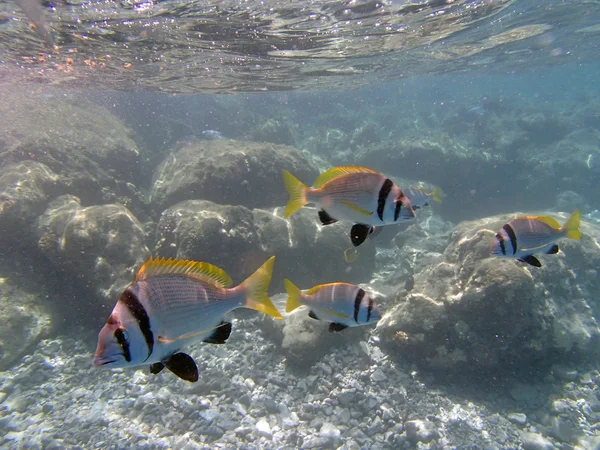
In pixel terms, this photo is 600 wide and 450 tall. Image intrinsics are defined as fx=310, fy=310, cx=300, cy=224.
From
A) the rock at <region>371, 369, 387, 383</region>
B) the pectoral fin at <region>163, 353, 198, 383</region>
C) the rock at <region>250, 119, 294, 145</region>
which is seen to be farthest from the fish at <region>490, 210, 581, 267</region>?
the rock at <region>250, 119, 294, 145</region>

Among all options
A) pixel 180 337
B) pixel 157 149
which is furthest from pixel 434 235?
pixel 157 149

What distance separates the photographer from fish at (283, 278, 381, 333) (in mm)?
3035

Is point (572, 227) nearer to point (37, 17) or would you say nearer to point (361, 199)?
point (361, 199)

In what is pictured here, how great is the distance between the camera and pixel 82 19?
33.7 ft

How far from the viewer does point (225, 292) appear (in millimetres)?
2193

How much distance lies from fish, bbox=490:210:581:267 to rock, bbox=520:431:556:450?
4492 mm

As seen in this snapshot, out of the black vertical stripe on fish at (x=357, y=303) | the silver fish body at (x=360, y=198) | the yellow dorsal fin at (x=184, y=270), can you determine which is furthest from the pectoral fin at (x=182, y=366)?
the black vertical stripe on fish at (x=357, y=303)

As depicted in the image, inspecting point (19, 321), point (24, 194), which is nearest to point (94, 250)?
point (19, 321)

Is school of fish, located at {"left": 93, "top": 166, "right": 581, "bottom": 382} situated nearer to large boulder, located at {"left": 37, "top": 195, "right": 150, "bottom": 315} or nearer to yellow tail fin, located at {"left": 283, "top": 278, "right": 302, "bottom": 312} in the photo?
yellow tail fin, located at {"left": 283, "top": 278, "right": 302, "bottom": 312}

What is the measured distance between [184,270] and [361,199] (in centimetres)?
134

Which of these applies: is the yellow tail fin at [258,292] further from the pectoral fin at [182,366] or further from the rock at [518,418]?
the rock at [518,418]

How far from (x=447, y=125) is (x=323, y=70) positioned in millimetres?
11526

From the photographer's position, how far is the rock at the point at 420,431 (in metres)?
5.48

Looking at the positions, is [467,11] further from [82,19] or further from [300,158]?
[82,19]
